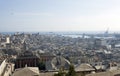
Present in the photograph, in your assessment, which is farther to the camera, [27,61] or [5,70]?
[27,61]

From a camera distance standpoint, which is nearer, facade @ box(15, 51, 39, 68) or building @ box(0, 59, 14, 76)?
building @ box(0, 59, 14, 76)

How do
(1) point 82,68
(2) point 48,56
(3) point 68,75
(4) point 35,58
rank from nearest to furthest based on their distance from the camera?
1. (3) point 68,75
2. (1) point 82,68
3. (4) point 35,58
4. (2) point 48,56

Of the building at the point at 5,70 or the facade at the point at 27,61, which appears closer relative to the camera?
the building at the point at 5,70

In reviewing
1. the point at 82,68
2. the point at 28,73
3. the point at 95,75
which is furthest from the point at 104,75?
the point at 28,73

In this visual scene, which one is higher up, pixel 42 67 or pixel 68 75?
pixel 68 75

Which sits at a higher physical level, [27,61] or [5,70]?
[5,70]

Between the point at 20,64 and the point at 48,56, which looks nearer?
the point at 20,64

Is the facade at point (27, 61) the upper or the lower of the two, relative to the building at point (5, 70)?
lower

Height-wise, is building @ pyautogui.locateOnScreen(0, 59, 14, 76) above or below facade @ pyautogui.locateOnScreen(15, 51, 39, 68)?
above

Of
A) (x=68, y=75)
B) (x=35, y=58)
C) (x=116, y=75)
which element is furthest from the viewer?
(x=35, y=58)

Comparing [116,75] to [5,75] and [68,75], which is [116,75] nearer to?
[68,75]
